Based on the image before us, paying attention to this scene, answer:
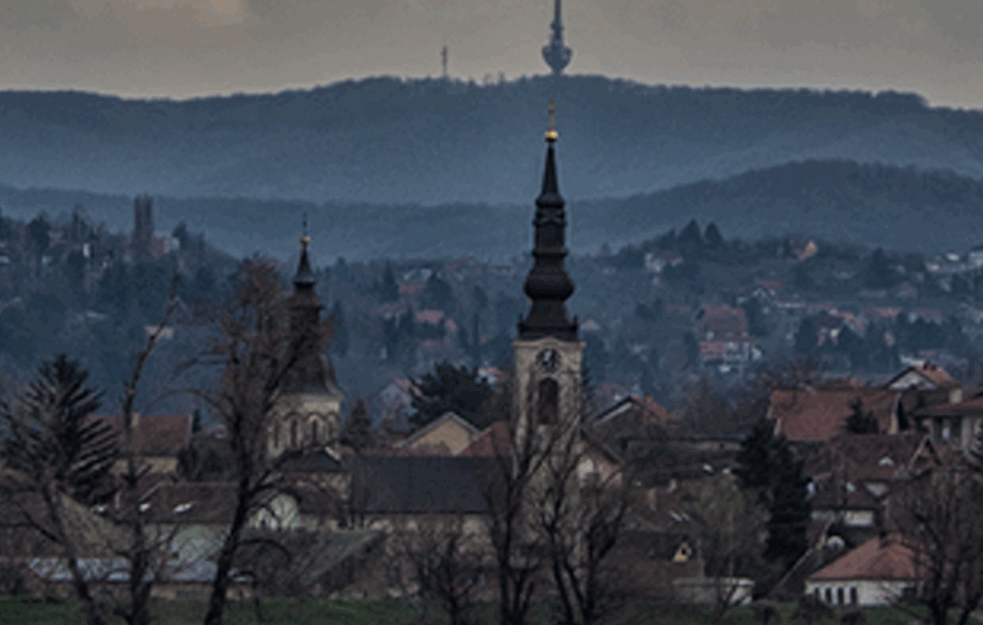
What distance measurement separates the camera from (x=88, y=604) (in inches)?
1604

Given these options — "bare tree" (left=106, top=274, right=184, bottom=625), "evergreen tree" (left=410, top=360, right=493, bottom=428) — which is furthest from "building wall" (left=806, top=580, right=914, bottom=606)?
"evergreen tree" (left=410, top=360, right=493, bottom=428)

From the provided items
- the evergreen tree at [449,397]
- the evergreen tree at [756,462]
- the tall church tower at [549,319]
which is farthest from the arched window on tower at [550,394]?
the evergreen tree at [449,397]

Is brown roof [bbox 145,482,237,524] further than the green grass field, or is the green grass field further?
brown roof [bbox 145,482,237,524]

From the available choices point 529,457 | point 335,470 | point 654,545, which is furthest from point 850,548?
point 529,457

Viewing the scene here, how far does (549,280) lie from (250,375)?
49993 mm

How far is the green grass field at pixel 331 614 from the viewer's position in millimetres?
55156

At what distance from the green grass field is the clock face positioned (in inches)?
688

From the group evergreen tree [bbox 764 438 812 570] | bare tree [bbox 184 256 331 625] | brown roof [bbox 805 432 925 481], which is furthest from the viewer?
brown roof [bbox 805 432 925 481]

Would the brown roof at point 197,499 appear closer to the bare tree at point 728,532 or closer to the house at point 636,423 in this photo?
the bare tree at point 728,532

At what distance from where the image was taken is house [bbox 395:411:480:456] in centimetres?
11594

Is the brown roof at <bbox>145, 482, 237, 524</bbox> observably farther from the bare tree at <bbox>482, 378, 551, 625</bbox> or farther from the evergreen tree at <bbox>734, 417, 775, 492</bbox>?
the evergreen tree at <bbox>734, 417, 775, 492</bbox>

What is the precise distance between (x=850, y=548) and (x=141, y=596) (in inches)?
2089

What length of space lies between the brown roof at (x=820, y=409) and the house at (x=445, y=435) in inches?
588

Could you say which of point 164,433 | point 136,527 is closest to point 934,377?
point 164,433
